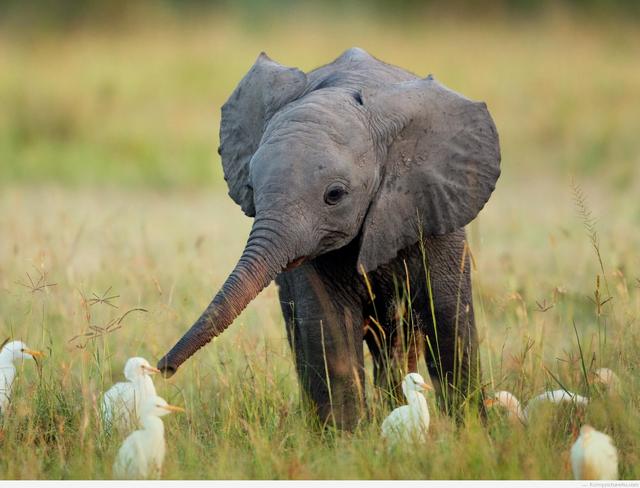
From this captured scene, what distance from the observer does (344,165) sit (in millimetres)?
6211

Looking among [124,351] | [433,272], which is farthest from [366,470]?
[124,351]

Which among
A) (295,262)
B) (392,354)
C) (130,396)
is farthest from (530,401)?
(130,396)

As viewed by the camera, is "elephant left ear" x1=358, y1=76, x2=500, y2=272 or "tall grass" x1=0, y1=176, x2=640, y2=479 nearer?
"tall grass" x1=0, y1=176, x2=640, y2=479

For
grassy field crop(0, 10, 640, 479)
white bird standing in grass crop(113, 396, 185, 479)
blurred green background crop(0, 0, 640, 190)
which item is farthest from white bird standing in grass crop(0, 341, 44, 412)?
blurred green background crop(0, 0, 640, 190)

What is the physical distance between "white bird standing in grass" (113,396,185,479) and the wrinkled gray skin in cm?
92

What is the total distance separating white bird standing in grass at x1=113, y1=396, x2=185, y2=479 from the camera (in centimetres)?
577

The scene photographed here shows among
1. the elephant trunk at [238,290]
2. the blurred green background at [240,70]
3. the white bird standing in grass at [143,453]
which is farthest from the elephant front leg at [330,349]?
the blurred green background at [240,70]

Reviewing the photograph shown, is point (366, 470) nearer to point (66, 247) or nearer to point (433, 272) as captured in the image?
point (433, 272)

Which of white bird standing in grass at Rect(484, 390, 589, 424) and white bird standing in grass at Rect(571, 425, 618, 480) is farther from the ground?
white bird standing in grass at Rect(484, 390, 589, 424)

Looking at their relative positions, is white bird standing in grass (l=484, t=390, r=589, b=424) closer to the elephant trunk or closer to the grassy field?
the grassy field

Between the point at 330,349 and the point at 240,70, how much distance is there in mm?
15456

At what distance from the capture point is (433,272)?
6777 mm

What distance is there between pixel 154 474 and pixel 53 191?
1010cm

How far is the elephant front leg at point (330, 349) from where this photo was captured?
6.72 meters
